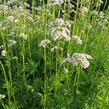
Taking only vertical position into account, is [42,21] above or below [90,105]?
above

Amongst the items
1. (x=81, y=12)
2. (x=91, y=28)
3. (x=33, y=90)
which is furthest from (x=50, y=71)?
(x=91, y=28)

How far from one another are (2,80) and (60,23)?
47.6 inches

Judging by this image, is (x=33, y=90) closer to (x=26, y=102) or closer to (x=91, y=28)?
(x=26, y=102)

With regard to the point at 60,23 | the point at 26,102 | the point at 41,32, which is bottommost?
the point at 26,102

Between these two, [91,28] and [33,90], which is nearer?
[33,90]

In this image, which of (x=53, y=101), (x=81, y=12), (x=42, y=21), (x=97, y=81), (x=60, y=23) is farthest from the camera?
(x=42, y=21)

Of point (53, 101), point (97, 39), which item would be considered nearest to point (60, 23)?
point (53, 101)

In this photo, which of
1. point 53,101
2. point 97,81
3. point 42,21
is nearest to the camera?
point 53,101

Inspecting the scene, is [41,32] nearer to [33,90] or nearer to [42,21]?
[42,21]

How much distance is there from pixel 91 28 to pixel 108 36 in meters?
0.34

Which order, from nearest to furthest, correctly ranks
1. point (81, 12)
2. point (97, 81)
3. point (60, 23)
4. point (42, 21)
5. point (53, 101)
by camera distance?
1. point (60, 23)
2. point (53, 101)
3. point (97, 81)
4. point (81, 12)
5. point (42, 21)

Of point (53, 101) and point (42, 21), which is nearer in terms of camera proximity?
point (53, 101)

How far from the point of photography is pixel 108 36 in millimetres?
5484

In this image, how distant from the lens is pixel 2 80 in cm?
469
